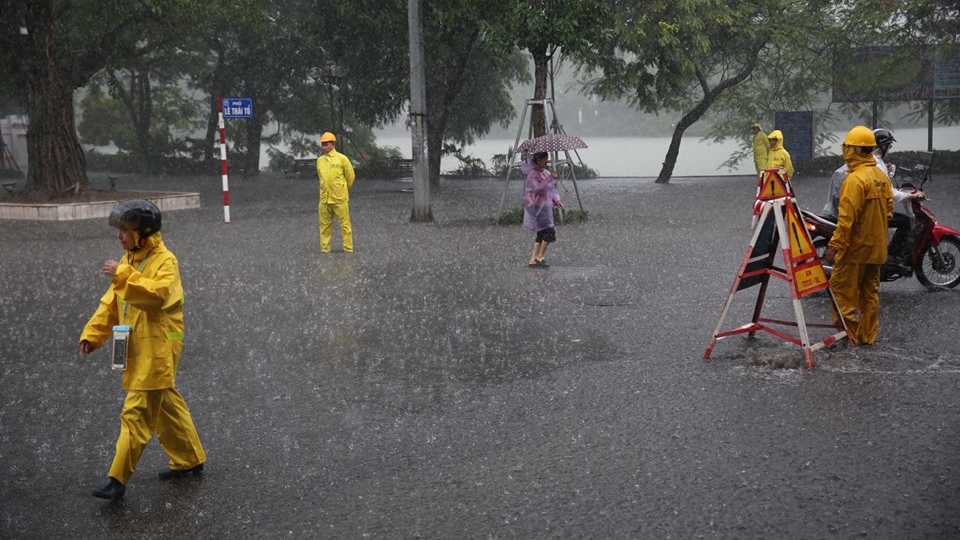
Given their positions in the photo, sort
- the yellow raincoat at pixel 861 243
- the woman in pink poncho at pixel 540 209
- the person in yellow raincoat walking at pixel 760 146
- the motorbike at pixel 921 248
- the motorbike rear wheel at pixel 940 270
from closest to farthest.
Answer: the yellow raincoat at pixel 861 243, the motorbike at pixel 921 248, the motorbike rear wheel at pixel 940 270, the woman in pink poncho at pixel 540 209, the person in yellow raincoat walking at pixel 760 146

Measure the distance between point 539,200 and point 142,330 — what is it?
9183 millimetres

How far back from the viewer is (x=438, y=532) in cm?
492

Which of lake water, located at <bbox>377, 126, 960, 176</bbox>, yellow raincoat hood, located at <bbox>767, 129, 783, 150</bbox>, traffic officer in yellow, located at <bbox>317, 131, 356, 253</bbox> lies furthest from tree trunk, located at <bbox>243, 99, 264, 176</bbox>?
traffic officer in yellow, located at <bbox>317, 131, 356, 253</bbox>

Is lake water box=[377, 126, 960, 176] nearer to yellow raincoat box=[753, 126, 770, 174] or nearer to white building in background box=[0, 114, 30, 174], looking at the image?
yellow raincoat box=[753, 126, 770, 174]

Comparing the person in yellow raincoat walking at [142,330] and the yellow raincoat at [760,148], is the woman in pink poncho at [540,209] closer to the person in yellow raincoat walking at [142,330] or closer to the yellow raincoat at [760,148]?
the person in yellow raincoat walking at [142,330]

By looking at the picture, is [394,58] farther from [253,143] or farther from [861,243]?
[861,243]

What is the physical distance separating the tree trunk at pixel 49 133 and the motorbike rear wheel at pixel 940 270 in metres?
20.6

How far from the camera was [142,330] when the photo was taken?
5598mm

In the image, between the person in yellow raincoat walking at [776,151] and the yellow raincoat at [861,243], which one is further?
the person in yellow raincoat walking at [776,151]

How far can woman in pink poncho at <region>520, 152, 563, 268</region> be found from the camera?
14.3 metres

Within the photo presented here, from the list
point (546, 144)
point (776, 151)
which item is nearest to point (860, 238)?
point (546, 144)

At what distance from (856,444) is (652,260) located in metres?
8.66

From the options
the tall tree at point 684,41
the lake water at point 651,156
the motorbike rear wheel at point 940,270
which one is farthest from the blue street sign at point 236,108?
the lake water at point 651,156

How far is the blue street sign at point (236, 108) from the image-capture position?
23391 mm
